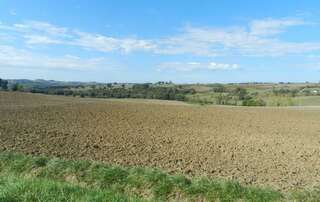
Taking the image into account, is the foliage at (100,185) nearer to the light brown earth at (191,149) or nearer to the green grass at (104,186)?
the green grass at (104,186)

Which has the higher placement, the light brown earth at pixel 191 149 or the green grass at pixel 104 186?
the green grass at pixel 104 186

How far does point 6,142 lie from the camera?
15.4m

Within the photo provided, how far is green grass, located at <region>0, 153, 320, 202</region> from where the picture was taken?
697 centimetres

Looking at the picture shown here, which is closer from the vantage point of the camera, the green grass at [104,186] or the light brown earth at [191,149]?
the green grass at [104,186]

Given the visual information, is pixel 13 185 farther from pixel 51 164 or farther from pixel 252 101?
pixel 252 101

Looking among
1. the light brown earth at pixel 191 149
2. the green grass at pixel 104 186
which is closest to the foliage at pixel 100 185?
the green grass at pixel 104 186

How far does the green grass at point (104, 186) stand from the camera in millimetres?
6970

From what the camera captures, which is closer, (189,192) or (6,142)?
(189,192)

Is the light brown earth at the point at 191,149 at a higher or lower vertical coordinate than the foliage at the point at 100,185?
lower

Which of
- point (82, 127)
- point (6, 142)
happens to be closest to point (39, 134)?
point (6, 142)

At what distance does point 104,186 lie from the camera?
923 centimetres

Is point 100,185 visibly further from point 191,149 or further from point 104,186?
point 191,149

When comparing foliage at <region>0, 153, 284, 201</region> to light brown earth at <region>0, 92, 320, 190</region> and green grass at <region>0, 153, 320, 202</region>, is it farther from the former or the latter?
light brown earth at <region>0, 92, 320, 190</region>

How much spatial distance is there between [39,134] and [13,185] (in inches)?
445
